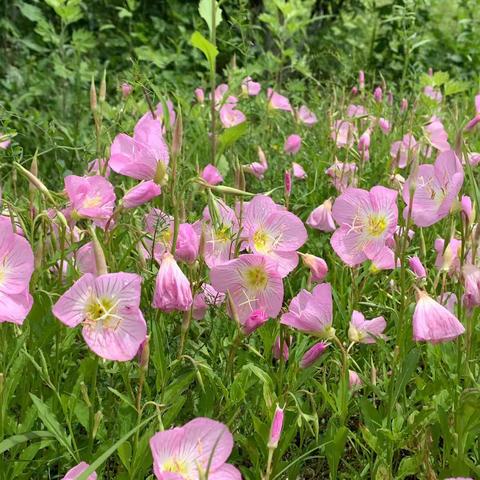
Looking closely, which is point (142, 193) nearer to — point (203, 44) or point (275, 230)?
point (275, 230)

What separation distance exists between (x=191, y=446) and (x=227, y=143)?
114 centimetres

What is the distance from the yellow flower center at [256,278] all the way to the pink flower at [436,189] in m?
0.28

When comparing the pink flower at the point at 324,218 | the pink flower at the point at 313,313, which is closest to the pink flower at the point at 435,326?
the pink flower at the point at 313,313

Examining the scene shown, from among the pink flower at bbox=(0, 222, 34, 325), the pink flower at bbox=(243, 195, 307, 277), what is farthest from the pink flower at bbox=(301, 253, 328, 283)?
the pink flower at bbox=(0, 222, 34, 325)

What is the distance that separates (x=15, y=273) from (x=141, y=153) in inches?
12.7

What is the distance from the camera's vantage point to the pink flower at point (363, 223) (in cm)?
154

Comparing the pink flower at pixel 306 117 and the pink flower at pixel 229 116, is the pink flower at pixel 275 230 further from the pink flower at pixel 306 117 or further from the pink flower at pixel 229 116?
the pink flower at pixel 306 117

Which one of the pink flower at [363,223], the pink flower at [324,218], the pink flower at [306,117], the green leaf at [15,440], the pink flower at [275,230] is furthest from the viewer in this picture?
the pink flower at [306,117]

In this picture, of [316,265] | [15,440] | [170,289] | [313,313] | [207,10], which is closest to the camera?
[15,440]

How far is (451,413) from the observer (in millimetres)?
1353

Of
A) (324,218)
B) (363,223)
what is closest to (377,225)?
(363,223)

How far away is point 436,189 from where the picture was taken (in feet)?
4.87

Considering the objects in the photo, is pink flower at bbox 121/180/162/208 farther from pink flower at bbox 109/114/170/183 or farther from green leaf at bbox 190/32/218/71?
green leaf at bbox 190/32/218/71

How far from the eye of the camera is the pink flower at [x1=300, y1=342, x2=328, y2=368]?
135 centimetres
